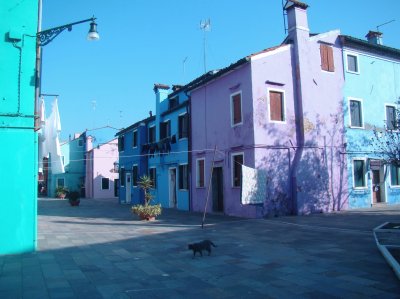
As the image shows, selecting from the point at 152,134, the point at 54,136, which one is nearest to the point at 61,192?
the point at 152,134

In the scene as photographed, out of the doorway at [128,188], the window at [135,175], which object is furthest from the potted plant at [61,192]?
the window at [135,175]

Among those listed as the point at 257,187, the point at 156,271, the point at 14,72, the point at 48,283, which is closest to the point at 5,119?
the point at 14,72

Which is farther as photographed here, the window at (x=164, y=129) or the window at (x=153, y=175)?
the window at (x=153, y=175)

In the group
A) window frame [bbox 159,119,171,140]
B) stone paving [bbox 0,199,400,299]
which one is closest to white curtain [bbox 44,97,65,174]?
stone paving [bbox 0,199,400,299]

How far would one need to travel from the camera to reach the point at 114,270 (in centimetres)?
657

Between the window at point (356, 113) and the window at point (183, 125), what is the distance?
879cm

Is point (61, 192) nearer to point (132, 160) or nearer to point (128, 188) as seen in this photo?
point (128, 188)

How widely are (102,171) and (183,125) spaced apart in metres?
19.8

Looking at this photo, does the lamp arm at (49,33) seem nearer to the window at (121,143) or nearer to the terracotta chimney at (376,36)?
the terracotta chimney at (376,36)

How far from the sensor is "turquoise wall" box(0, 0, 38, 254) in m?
7.97

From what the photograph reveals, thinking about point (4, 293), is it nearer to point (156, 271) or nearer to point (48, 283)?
point (48, 283)

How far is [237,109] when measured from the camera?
16094 millimetres

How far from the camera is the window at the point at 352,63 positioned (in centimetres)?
1803

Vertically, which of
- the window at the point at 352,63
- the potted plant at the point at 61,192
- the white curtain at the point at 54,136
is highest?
the window at the point at 352,63
